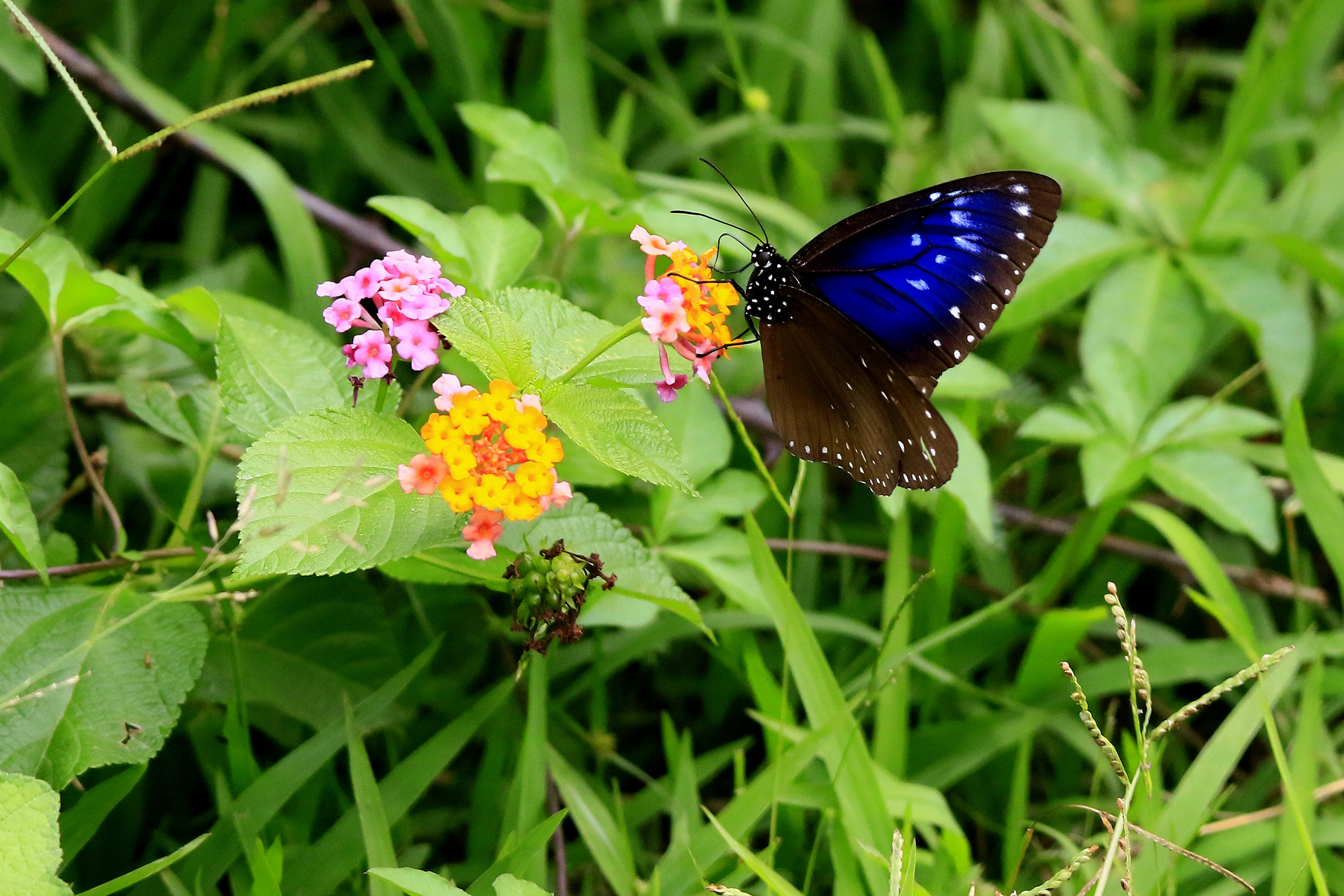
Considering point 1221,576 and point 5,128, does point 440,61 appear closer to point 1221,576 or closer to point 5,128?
point 5,128

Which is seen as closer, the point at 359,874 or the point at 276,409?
the point at 276,409

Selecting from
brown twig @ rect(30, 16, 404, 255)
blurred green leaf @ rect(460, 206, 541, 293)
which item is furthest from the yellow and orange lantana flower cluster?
brown twig @ rect(30, 16, 404, 255)

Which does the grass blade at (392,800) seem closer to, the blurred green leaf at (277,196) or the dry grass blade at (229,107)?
the dry grass blade at (229,107)

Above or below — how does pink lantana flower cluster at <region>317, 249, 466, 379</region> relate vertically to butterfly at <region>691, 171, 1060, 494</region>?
above

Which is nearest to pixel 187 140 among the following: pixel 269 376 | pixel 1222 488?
pixel 269 376

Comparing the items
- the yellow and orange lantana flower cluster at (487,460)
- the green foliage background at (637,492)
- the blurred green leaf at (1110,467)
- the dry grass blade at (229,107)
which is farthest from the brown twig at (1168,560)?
the dry grass blade at (229,107)

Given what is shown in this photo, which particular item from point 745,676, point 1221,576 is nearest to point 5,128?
point 745,676

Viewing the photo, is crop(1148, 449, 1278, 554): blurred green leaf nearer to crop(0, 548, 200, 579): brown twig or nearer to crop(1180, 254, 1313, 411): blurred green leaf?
crop(1180, 254, 1313, 411): blurred green leaf
